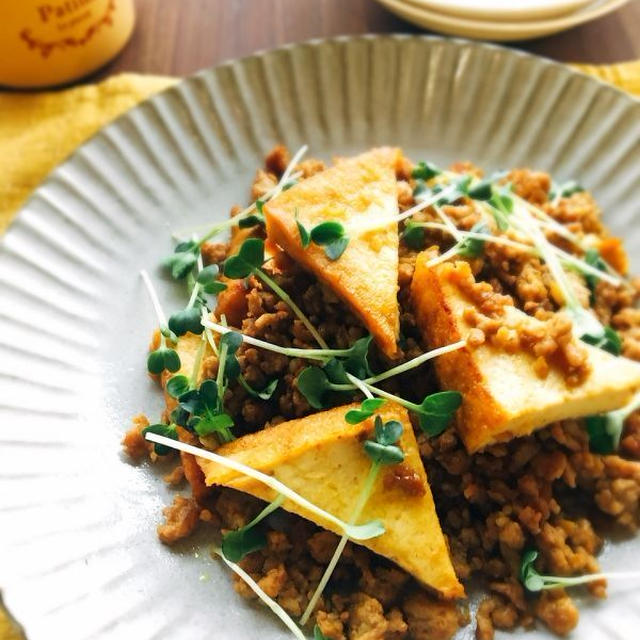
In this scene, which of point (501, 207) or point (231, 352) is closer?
point (231, 352)

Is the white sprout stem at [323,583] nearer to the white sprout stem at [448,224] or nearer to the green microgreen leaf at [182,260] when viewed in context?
the white sprout stem at [448,224]

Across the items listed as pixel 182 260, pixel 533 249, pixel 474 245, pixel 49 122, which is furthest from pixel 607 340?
pixel 49 122

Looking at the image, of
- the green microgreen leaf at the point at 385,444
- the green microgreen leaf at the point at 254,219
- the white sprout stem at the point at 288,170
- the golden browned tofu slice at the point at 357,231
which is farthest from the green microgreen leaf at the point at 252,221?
the green microgreen leaf at the point at 385,444

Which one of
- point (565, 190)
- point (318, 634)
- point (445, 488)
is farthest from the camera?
point (565, 190)

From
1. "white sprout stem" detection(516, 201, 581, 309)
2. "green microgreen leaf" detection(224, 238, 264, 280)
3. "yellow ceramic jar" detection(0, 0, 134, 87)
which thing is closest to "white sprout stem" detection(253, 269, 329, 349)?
"green microgreen leaf" detection(224, 238, 264, 280)

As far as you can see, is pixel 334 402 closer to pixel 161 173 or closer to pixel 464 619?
pixel 464 619

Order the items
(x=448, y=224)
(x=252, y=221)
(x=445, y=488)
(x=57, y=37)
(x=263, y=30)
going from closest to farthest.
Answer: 1. (x=445, y=488)
2. (x=448, y=224)
3. (x=252, y=221)
4. (x=57, y=37)
5. (x=263, y=30)

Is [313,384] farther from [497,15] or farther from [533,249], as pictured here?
[497,15]
